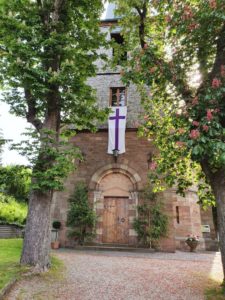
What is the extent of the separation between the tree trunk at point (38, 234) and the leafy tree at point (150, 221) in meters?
5.82

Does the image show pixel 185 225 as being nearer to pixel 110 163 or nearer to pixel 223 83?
pixel 110 163

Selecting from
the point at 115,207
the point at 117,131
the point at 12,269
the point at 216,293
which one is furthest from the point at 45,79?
the point at 115,207

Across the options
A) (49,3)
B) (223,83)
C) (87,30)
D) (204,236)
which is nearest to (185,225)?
(204,236)

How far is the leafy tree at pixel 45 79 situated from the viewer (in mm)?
6031

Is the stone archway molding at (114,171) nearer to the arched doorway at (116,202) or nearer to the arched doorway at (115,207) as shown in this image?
the arched doorway at (116,202)

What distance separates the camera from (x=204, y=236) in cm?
1345

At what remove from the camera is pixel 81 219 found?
Result: 11242mm

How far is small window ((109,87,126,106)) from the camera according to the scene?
46.6 ft

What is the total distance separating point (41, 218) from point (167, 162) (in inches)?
149

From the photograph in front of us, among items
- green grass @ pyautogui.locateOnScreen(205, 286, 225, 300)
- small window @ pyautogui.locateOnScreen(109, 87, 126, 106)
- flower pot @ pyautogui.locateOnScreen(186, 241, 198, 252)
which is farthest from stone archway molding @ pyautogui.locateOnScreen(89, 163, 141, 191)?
green grass @ pyautogui.locateOnScreen(205, 286, 225, 300)

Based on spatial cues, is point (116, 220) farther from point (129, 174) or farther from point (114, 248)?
point (129, 174)

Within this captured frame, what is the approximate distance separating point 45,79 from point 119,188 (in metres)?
7.47

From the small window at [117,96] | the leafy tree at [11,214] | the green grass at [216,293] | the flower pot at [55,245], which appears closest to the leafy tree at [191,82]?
the green grass at [216,293]

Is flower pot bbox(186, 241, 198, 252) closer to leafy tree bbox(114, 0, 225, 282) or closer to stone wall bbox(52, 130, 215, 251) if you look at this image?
stone wall bbox(52, 130, 215, 251)
